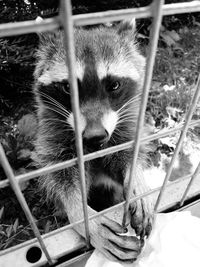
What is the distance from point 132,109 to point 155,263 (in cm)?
101

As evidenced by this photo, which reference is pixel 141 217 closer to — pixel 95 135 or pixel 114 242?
pixel 114 242

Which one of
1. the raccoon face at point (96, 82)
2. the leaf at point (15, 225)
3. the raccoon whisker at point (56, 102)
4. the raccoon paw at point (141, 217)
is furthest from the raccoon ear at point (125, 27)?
the leaf at point (15, 225)

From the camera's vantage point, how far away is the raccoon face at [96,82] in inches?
58.0

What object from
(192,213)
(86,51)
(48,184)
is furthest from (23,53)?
(192,213)

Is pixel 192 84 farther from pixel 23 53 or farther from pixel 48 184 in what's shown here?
→ pixel 48 184

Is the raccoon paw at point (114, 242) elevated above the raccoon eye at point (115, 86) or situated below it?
below

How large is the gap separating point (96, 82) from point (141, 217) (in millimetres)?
787

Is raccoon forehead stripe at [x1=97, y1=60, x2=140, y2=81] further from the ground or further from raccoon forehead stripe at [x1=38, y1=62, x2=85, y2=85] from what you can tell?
the ground

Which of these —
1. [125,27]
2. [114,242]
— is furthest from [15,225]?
[125,27]

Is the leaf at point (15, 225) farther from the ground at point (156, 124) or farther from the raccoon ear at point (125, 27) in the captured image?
the raccoon ear at point (125, 27)

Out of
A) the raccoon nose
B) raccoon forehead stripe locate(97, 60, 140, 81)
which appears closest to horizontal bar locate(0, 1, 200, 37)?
the raccoon nose

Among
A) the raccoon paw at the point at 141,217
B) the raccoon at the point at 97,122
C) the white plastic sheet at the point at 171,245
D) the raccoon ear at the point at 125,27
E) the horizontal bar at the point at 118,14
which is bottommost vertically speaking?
the white plastic sheet at the point at 171,245

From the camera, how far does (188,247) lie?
1405 mm

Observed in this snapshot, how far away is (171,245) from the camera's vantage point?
141 cm
